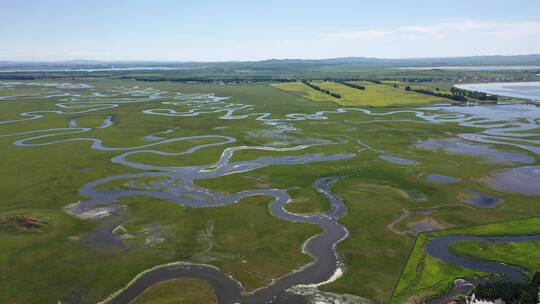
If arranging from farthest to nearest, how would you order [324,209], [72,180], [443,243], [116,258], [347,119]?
[347,119], [72,180], [324,209], [443,243], [116,258]

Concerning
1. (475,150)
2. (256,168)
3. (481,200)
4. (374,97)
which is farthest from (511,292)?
(374,97)

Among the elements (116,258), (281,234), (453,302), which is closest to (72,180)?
(116,258)

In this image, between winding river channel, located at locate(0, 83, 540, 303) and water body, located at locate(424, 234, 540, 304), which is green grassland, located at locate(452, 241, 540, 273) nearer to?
water body, located at locate(424, 234, 540, 304)

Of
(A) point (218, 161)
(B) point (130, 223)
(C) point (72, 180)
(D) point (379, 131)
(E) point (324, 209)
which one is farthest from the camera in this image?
(D) point (379, 131)

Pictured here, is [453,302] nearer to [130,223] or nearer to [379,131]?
[130,223]

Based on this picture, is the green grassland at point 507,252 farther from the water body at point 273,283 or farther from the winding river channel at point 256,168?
the water body at point 273,283

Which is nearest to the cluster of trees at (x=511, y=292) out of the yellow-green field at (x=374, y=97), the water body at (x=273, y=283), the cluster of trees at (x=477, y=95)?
the water body at (x=273, y=283)
